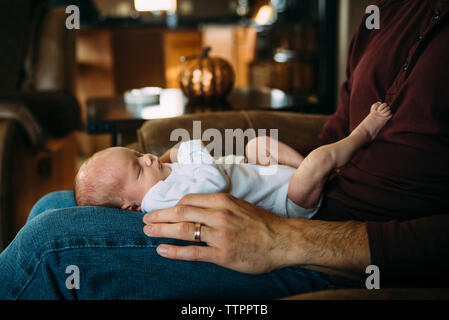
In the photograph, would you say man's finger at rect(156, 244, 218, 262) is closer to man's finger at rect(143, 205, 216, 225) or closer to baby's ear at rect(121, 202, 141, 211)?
man's finger at rect(143, 205, 216, 225)

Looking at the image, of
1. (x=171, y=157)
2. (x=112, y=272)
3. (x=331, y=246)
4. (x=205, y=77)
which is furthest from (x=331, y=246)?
(x=205, y=77)

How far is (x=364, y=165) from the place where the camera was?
3.04 ft

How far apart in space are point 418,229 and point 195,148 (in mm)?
507

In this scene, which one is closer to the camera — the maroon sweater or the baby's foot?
the maroon sweater

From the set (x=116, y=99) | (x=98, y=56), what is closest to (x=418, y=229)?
(x=116, y=99)

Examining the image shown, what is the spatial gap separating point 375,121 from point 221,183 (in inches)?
13.9

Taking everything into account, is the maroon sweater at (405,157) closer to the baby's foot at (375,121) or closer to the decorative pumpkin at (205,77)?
the baby's foot at (375,121)

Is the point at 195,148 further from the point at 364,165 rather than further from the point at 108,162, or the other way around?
the point at 364,165

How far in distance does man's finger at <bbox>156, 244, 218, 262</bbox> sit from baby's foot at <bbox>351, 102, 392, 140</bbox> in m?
0.41

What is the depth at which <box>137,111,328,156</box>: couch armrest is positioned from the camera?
128 centimetres

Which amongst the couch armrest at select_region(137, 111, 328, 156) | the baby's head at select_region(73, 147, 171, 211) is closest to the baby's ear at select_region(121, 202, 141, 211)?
the baby's head at select_region(73, 147, 171, 211)

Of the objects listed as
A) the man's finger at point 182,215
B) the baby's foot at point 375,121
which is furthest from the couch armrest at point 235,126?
the man's finger at point 182,215

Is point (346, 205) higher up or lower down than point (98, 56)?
lower down

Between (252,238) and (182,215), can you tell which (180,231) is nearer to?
(182,215)
